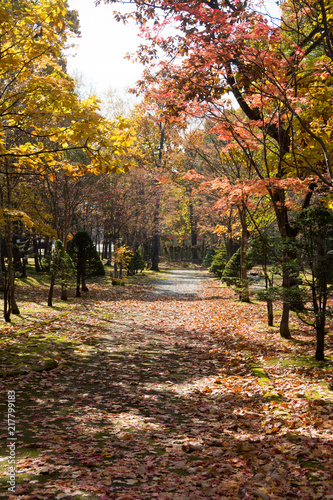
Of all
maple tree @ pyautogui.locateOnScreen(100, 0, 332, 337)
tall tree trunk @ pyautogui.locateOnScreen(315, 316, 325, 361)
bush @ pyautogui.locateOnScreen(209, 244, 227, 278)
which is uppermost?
maple tree @ pyautogui.locateOnScreen(100, 0, 332, 337)

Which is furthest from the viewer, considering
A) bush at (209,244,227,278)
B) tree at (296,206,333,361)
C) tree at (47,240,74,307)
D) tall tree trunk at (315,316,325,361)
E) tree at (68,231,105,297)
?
bush at (209,244,227,278)

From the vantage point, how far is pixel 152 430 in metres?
3.93

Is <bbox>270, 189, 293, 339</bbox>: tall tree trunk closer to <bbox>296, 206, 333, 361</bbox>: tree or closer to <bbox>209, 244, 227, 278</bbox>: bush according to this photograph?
<bbox>296, 206, 333, 361</bbox>: tree

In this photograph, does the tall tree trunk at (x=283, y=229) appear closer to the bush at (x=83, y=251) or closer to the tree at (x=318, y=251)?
the tree at (x=318, y=251)

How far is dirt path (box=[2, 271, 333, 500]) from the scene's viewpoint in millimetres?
2783

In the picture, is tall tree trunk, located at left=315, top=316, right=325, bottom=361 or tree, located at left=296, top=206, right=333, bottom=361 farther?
tall tree trunk, located at left=315, top=316, right=325, bottom=361

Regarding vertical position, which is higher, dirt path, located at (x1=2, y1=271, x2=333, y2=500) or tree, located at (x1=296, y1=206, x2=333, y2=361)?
tree, located at (x1=296, y1=206, x2=333, y2=361)

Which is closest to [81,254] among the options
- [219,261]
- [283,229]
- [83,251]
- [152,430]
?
[83,251]

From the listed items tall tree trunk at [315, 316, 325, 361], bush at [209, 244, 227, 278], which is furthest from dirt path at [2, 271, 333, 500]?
bush at [209, 244, 227, 278]

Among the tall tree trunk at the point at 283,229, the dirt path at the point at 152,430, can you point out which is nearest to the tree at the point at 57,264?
the dirt path at the point at 152,430

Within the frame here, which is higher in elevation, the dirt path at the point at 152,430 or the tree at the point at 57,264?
the tree at the point at 57,264

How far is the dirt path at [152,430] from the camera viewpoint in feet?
9.13

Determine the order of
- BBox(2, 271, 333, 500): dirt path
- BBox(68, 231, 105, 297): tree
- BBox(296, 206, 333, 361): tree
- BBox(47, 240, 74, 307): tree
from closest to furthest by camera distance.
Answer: BBox(2, 271, 333, 500): dirt path → BBox(296, 206, 333, 361): tree → BBox(47, 240, 74, 307): tree → BBox(68, 231, 105, 297): tree

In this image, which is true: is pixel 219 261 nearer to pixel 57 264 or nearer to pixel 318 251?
pixel 57 264
